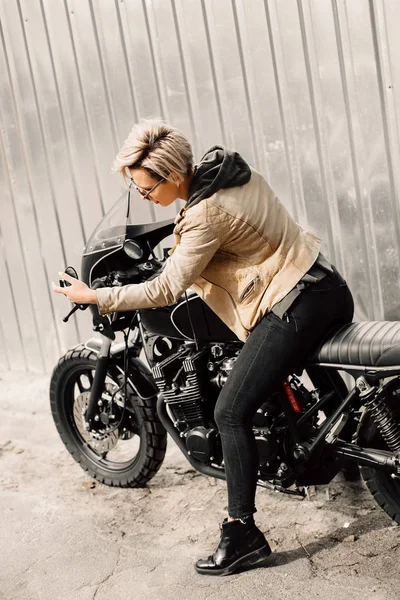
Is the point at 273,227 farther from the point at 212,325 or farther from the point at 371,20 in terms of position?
the point at 371,20

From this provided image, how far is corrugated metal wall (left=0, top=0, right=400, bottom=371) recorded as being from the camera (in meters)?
4.57

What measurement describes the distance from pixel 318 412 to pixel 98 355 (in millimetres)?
1291

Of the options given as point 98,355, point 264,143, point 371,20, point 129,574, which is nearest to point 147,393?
point 98,355

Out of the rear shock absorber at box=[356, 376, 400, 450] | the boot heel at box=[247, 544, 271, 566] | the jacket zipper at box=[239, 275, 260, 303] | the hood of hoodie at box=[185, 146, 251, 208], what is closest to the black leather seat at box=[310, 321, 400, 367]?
the rear shock absorber at box=[356, 376, 400, 450]

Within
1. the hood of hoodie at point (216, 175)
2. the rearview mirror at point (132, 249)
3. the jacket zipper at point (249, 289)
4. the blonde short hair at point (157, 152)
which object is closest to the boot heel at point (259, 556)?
the jacket zipper at point (249, 289)

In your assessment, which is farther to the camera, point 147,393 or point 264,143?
point 264,143

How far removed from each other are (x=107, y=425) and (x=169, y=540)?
0.83 meters

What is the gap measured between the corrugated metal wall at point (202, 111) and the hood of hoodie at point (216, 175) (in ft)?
4.32

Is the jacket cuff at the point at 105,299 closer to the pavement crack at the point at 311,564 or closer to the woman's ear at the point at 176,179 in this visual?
the woman's ear at the point at 176,179

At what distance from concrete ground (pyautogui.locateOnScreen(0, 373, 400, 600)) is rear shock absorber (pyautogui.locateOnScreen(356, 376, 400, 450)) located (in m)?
0.63

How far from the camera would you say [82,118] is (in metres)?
5.95

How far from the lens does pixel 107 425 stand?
15.4 ft

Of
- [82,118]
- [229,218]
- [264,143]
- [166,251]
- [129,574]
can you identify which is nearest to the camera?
[229,218]

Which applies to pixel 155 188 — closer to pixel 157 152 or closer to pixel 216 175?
pixel 157 152
